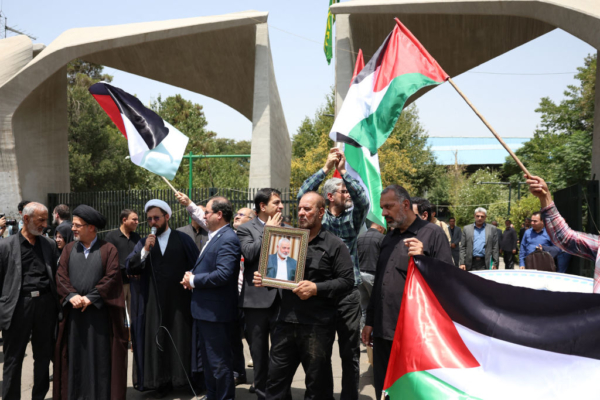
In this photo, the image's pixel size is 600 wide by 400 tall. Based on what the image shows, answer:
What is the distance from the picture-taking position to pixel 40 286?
5562 millimetres

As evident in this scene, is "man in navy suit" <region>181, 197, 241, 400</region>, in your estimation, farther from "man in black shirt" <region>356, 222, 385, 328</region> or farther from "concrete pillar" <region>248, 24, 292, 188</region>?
"concrete pillar" <region>248, 24, 292, 188</region>

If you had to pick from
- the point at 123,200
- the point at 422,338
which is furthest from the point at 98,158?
the point at 422,338

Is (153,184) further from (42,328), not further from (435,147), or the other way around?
(435,147)

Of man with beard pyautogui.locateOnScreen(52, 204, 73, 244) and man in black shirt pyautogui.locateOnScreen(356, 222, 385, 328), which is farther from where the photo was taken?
man with beard pyautogui.locateOnScreen(52, 204, 73, 244)

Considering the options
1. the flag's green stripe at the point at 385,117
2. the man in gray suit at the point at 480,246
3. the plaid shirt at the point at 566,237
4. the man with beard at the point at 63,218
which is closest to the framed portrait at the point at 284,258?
the flag's green stripe at the point at 385,117

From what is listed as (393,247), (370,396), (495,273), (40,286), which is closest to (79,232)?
(40,286)

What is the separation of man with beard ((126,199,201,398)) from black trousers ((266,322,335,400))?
1973 mm

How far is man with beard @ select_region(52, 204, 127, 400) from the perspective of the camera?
5.27m

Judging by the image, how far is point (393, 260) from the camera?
13.9ft

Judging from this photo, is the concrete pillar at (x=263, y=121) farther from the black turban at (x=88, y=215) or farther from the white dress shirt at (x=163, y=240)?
the black turban at (x=88, y=215)

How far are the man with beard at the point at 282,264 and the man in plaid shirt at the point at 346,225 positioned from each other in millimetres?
658

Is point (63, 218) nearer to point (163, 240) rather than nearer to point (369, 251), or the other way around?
point (163, 240)

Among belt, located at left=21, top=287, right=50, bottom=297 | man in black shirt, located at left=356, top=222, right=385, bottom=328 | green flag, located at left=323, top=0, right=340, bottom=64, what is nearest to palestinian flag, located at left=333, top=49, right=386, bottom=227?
man in black shirt, located at left=356, top=222, right=385, bottom=328

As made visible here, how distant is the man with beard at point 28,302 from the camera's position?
5430 millimetres
